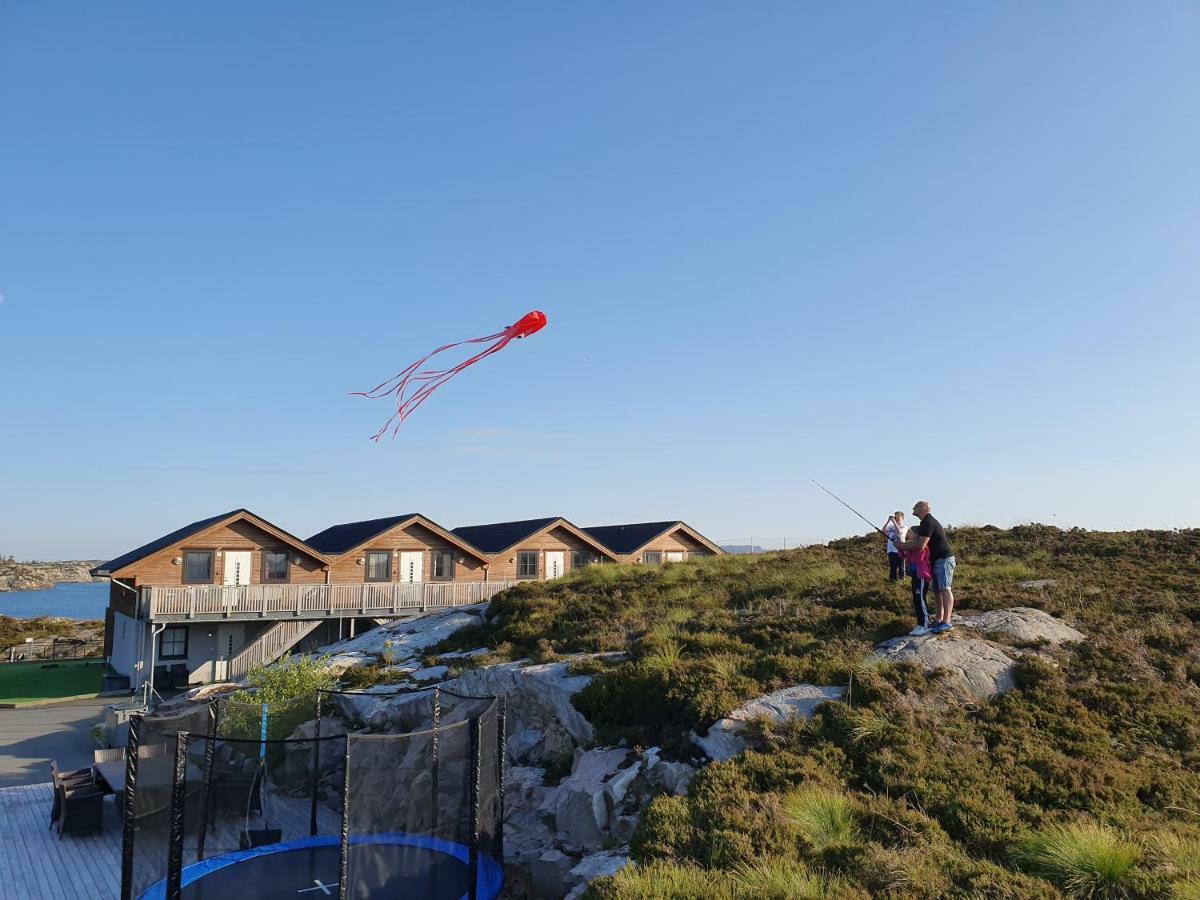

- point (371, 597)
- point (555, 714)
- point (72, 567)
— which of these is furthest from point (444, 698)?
point (72, 567)

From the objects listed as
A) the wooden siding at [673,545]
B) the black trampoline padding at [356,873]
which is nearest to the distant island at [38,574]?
the wooden siding at [673,545]

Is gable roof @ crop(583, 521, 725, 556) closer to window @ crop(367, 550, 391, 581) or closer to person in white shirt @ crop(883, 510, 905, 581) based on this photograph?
window @ crop(367, 550, 391, 581)

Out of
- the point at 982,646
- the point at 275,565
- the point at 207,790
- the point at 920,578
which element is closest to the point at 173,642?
the point at 275,565

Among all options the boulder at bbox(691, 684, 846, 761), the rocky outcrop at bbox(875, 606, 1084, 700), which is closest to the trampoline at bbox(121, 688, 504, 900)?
the boulder at bbox(691, 684, 846, 761)

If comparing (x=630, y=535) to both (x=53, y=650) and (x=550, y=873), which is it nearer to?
(x=53, y=650)

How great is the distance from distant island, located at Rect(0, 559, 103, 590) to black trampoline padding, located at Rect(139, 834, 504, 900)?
161029 millimetres

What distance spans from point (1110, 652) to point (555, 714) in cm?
918

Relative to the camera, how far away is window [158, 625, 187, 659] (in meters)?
30.0

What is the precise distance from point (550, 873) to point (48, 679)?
31.9 metres

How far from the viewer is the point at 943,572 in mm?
13047

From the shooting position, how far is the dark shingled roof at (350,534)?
36.2m

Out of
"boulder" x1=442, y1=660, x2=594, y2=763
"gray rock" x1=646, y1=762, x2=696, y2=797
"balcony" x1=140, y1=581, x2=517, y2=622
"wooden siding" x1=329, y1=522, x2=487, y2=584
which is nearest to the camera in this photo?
"gray rock" x1=646, y1=762, x2=696, y2=797

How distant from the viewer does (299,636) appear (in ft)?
101

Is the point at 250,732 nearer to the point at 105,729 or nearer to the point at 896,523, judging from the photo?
the point at 105,729
